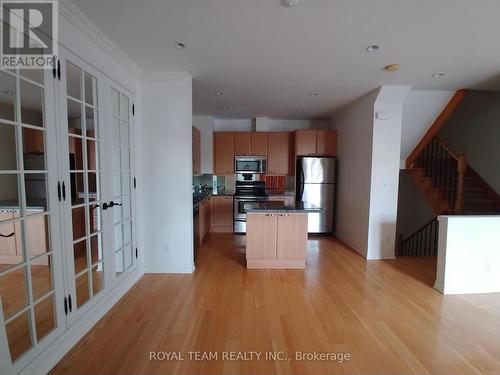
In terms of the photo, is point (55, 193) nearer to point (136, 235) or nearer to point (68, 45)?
point (68, 45)

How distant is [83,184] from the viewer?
6.72 ft

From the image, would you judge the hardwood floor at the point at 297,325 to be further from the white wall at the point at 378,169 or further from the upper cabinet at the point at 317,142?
the upper cabinet at the point at 317,142

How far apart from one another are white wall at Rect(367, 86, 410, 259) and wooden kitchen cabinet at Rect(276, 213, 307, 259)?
1205 mm

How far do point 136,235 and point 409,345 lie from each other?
2996mm

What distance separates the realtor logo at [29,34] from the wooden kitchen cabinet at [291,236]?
2767 mm

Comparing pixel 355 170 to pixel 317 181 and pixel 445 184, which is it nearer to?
pixel 317 181

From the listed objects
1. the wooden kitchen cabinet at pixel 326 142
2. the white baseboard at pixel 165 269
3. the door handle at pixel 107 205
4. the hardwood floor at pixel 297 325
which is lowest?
the hardwood floor at pixel 297 325

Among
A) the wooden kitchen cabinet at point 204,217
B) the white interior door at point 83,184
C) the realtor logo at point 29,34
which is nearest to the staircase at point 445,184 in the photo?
the wooden kitchen cabinet at point 204,217

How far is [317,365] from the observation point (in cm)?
162

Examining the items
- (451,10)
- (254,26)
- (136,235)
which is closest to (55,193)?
(136,235)

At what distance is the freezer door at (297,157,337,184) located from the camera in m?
4.71

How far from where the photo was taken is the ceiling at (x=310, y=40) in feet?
5.56

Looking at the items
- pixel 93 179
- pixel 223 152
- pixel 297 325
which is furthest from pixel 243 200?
pixel 297 325

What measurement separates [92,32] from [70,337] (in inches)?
99.4
